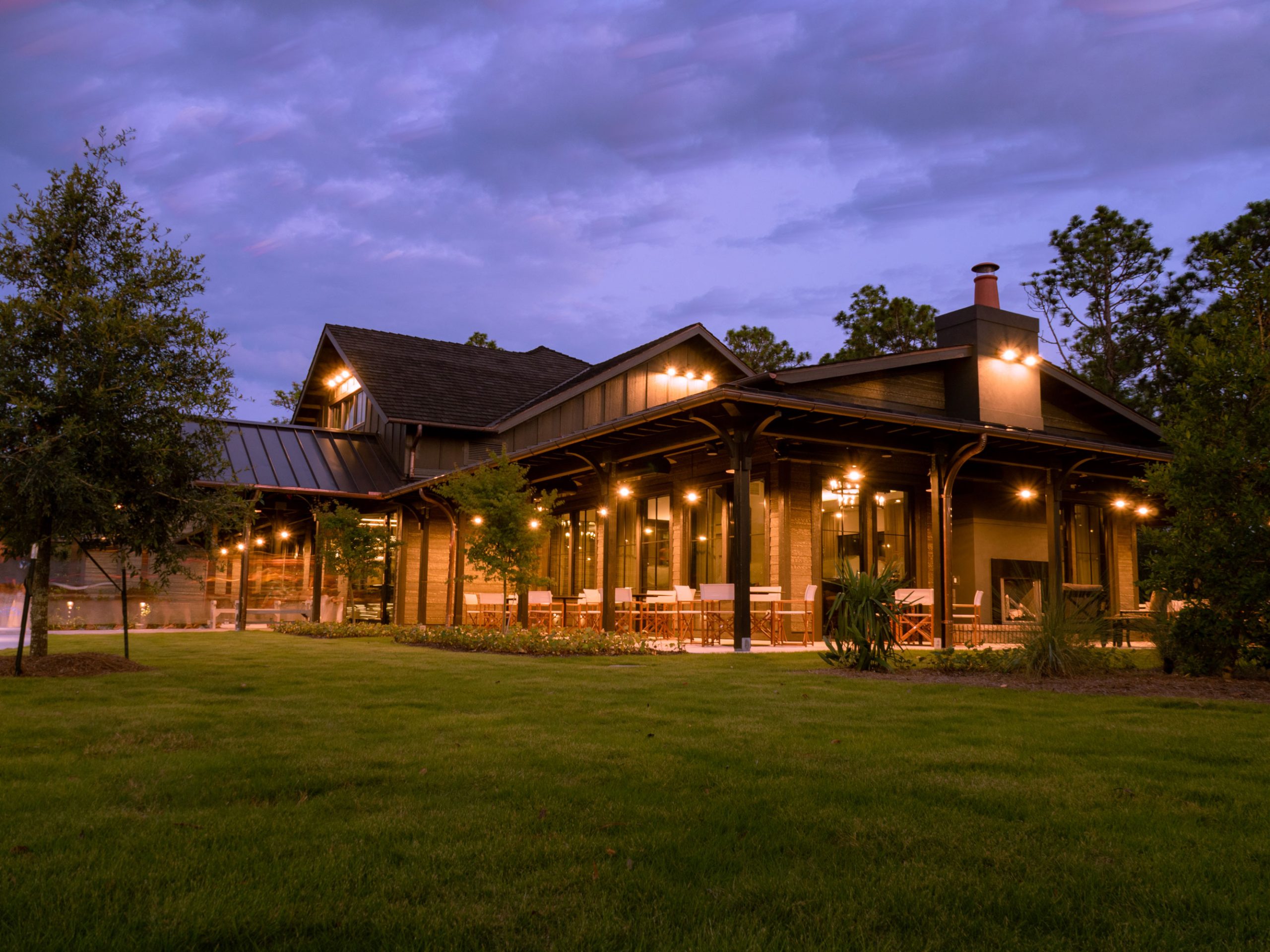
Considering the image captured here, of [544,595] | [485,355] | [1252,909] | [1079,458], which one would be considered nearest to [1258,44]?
[1079,458]

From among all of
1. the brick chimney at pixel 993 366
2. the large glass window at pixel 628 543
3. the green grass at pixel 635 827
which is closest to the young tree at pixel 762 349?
the large glass window at pixel 628 543

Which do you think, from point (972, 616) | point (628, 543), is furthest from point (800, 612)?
point (628, 543)

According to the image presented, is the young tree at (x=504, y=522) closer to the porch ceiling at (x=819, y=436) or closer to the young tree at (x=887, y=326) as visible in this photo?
the porch ceiling at (x=819, y=436)

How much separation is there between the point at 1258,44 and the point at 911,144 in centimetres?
2805

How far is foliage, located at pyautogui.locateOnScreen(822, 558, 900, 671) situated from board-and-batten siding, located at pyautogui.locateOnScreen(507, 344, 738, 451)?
42.4ft

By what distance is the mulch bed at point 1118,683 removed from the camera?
25.2 feet

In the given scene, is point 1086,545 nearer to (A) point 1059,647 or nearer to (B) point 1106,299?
(A) point 1059,647

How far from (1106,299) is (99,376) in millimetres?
34323

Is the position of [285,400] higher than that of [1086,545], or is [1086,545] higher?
[285,400]

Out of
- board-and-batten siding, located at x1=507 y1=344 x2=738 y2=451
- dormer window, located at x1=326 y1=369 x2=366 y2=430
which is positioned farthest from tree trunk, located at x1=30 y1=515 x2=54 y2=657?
dormer window, located at x1=326 y1=369 x2=366 y2=430

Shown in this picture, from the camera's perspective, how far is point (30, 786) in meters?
4.08

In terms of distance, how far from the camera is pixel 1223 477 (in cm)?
877

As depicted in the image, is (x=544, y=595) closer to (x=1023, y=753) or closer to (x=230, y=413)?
(x=230, y=413)

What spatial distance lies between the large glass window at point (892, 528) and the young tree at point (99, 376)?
1170cm
